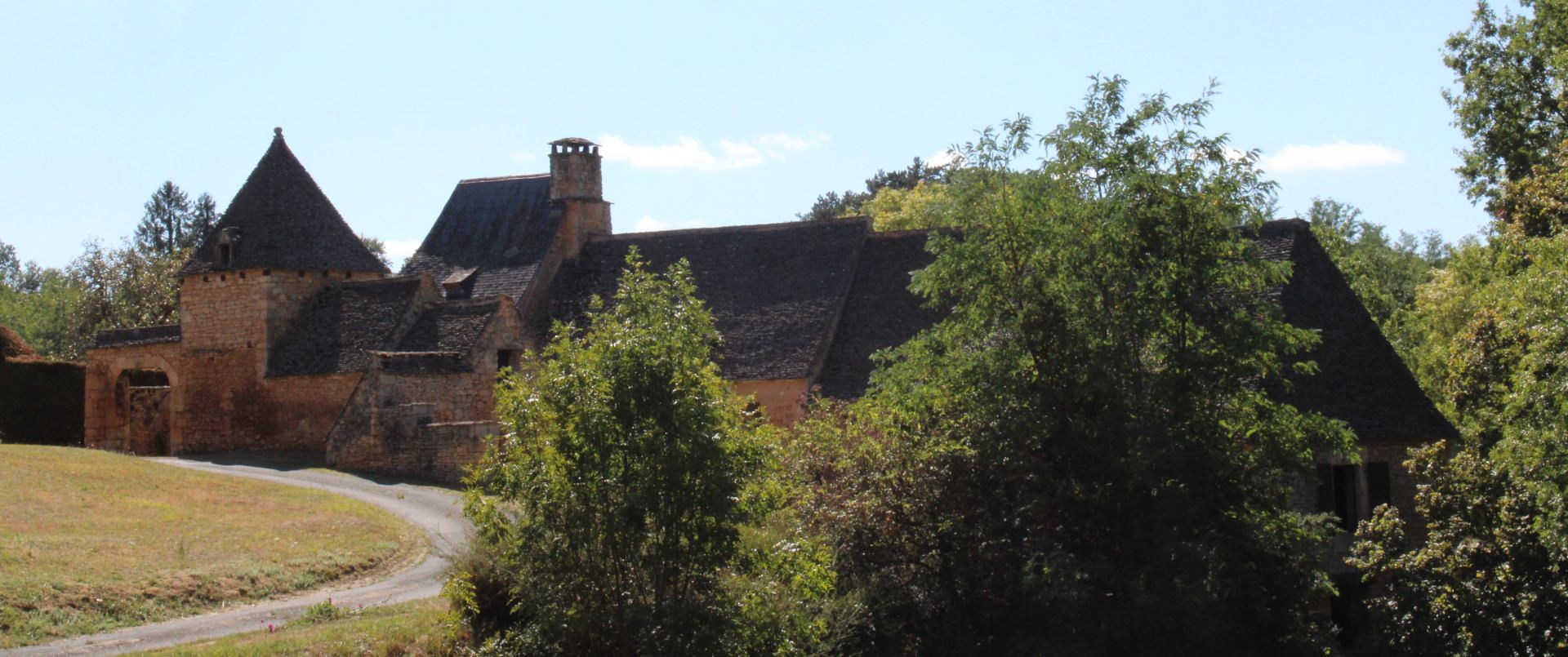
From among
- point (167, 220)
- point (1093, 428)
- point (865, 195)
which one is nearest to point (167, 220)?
point (167, 220)

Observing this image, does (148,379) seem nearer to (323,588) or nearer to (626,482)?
(323,588)

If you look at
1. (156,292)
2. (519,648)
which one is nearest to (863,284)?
(519,648)

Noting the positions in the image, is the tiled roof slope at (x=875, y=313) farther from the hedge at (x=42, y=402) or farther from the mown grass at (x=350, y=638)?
the hedge at (x=42, y=402)

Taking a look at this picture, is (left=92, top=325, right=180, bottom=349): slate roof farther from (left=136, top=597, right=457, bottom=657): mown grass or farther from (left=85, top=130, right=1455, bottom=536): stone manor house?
(left=136, top=597, right=457, bottom=657): mown grass

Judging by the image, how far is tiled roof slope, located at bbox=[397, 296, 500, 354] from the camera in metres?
32.3

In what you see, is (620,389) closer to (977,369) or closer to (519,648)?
(519,648)

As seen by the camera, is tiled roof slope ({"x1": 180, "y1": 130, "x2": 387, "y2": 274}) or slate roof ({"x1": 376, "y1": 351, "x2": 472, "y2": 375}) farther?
tiled roof slope ({"x1": 180, "y1": 130, "x2": 387, "y2": 274})

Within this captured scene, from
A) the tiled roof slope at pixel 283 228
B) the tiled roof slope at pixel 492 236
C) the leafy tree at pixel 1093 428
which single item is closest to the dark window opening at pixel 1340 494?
the leafy tree at pixel 1093 428

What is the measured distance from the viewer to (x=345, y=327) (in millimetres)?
34188

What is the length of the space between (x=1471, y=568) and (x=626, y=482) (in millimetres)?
11147

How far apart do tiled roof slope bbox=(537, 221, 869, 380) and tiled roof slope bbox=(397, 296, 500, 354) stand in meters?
2.09

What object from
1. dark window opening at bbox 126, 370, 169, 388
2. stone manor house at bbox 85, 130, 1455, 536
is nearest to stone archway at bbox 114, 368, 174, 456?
stone manor house at bbox 85, 130, 1455, 536

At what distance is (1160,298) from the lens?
15359mm

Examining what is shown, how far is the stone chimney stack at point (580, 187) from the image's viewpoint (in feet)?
122
